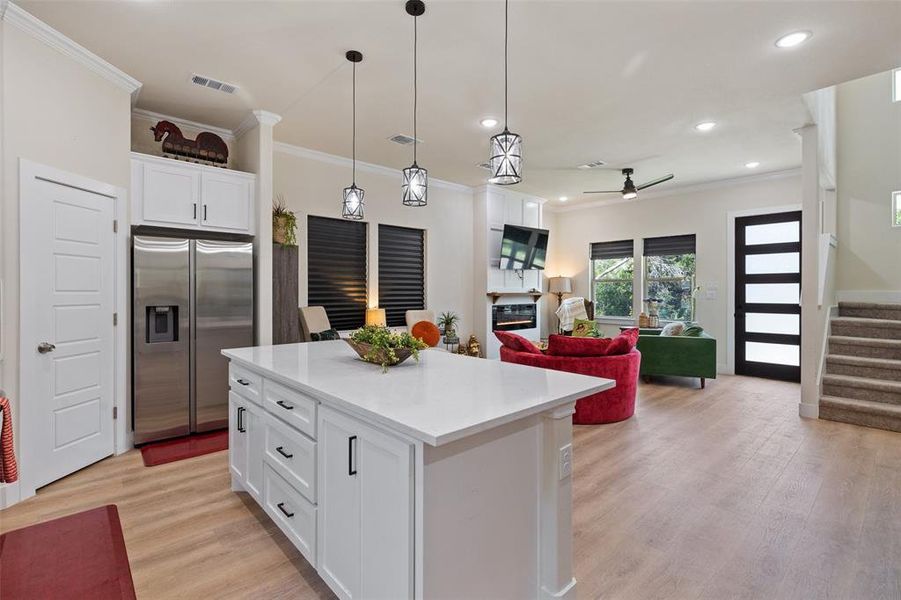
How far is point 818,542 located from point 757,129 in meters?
4.02

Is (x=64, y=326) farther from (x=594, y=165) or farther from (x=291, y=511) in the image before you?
(x=594, y=165)

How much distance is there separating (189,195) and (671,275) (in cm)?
702

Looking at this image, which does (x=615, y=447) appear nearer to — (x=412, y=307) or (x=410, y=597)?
(x=410, y=597)

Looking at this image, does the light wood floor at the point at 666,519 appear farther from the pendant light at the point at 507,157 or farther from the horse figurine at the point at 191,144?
the horse figurine at the point at 191,144

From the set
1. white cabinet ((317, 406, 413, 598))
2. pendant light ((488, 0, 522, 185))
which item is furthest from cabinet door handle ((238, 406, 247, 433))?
pendant light ((488, 0, 522, 185))

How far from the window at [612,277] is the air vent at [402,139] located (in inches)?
186

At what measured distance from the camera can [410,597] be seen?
4.59ft

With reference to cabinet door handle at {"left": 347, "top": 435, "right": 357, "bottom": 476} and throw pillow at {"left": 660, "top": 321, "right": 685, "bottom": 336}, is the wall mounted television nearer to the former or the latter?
throw pillow at {"left": 660, "top": 321, "right": 685, "bottom": 336}

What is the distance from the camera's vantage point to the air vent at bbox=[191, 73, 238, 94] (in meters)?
3.57

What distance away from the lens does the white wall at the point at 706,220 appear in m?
6.44

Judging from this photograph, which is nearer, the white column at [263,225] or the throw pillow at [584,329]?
the white column at [263,225]

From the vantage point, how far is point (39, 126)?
294 centimetres

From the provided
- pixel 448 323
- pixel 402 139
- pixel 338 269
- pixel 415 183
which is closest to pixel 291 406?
pixel 415 183

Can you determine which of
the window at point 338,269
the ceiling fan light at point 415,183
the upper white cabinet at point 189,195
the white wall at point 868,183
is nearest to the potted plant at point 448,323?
the window at point 338,269
